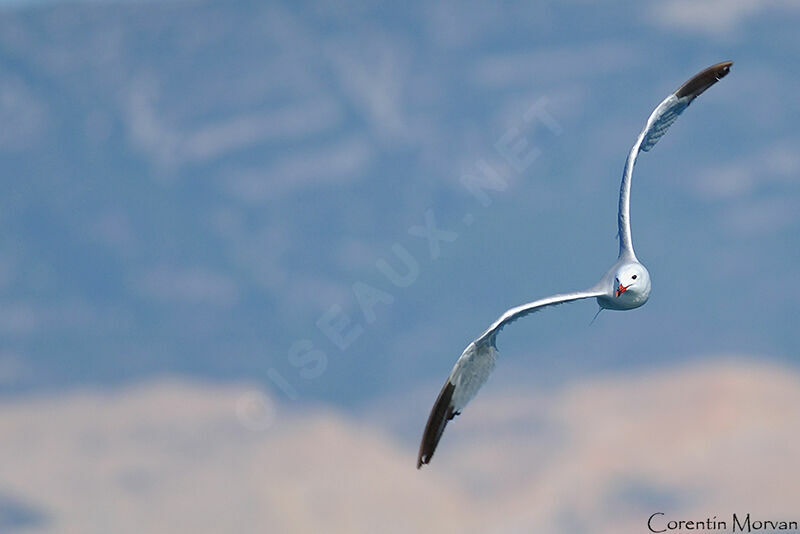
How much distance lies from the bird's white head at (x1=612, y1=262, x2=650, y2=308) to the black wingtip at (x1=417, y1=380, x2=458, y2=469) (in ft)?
16.4

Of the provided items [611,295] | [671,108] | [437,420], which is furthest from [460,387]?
[671,108]

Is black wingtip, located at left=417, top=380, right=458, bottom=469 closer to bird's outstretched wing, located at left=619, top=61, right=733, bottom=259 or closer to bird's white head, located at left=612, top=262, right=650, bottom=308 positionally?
bird's white head, located at left=612, top=262, right=650, bottom=308

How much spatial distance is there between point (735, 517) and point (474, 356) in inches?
563

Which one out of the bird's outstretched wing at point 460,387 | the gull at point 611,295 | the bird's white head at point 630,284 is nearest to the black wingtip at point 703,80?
the gull at point 611,295

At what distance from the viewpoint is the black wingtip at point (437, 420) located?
1244 inches

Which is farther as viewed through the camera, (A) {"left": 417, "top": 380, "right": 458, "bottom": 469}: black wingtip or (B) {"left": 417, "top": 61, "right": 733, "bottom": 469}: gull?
(A) {"left": 417, "top": 380, "right": 458, "bottom": 469}: black wingtip

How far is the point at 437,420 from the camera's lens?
104 ft

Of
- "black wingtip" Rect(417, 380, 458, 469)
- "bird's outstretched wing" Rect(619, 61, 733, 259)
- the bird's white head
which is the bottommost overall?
"black wingtip" Rect(417, 380, 458, 469)

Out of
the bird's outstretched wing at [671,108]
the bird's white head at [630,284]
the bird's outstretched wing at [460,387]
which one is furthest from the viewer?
the bird's outstretched wing at [671,108]

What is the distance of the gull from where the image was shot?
96.6 feet

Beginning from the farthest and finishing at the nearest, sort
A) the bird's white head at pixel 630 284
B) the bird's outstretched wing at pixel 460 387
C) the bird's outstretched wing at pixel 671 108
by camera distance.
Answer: the bird's outstretched wing at pixel 671 108 → the bird's outstretched wing at pixel 460 387 → the bird's white head at pixel 630 284

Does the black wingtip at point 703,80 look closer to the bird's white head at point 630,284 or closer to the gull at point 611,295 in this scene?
the gull at point 611,295

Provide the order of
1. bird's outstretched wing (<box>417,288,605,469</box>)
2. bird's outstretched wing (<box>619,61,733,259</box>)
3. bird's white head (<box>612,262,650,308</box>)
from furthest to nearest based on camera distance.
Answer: bird's outstretched wing (<box>619,61,733,259</box>) < bird's outstretched wing (<box>417,288,605,469</box>) < bird's white head (<box>612,262,650,308</box>)

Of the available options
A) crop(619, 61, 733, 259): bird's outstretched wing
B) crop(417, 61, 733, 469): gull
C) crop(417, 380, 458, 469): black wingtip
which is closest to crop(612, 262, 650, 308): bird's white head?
crop(417, 61, 733, 469): gull
